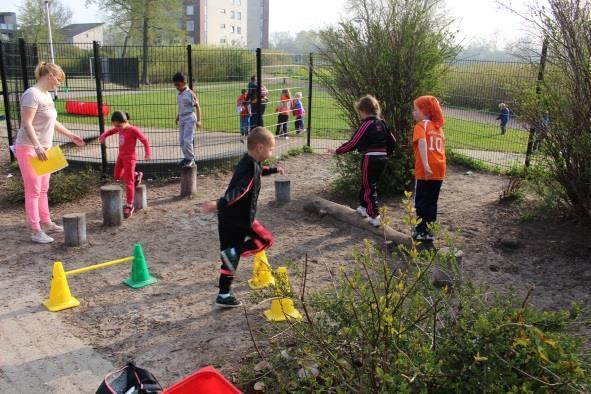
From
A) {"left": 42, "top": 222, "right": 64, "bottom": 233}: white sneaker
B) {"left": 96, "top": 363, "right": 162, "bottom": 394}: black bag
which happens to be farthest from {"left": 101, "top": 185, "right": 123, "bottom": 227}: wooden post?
{"left": 96, "top": 363, "right": 162, "bottom": 394}: black bag

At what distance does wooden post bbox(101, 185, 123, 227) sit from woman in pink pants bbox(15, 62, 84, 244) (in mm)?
727

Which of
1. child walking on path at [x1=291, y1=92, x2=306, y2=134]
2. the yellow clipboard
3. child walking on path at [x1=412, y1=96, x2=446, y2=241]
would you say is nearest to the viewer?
child walking on path at [x1=412, y1=96, x2=446, y2=241]

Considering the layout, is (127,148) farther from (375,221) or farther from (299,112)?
(299,112)

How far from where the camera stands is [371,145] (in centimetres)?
646

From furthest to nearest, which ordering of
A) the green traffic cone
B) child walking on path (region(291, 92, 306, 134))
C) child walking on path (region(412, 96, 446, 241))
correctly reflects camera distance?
child walking on path (region(291, 92, 306, 134)) → child walking on path (region(412, 96, 446, 241)) → the green traffic cone

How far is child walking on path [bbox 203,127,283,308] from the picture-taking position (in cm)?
436

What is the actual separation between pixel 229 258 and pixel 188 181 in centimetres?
405

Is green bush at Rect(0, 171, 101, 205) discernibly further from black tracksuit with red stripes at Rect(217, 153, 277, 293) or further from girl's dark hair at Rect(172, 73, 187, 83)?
black tracksuit with red stripes at Rect(217, 153, 277, 293)

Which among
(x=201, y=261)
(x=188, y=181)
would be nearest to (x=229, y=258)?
(x=201, y=261)

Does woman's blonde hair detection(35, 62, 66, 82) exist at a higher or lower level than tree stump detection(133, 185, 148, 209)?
higher

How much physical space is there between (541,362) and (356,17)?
682 cm

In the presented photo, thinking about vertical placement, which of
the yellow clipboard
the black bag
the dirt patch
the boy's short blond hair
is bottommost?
the dirt patch

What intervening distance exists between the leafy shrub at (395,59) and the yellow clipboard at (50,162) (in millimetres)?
4062

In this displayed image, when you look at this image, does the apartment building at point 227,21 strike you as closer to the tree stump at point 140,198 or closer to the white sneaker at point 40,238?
the tree stump at point 140,198
